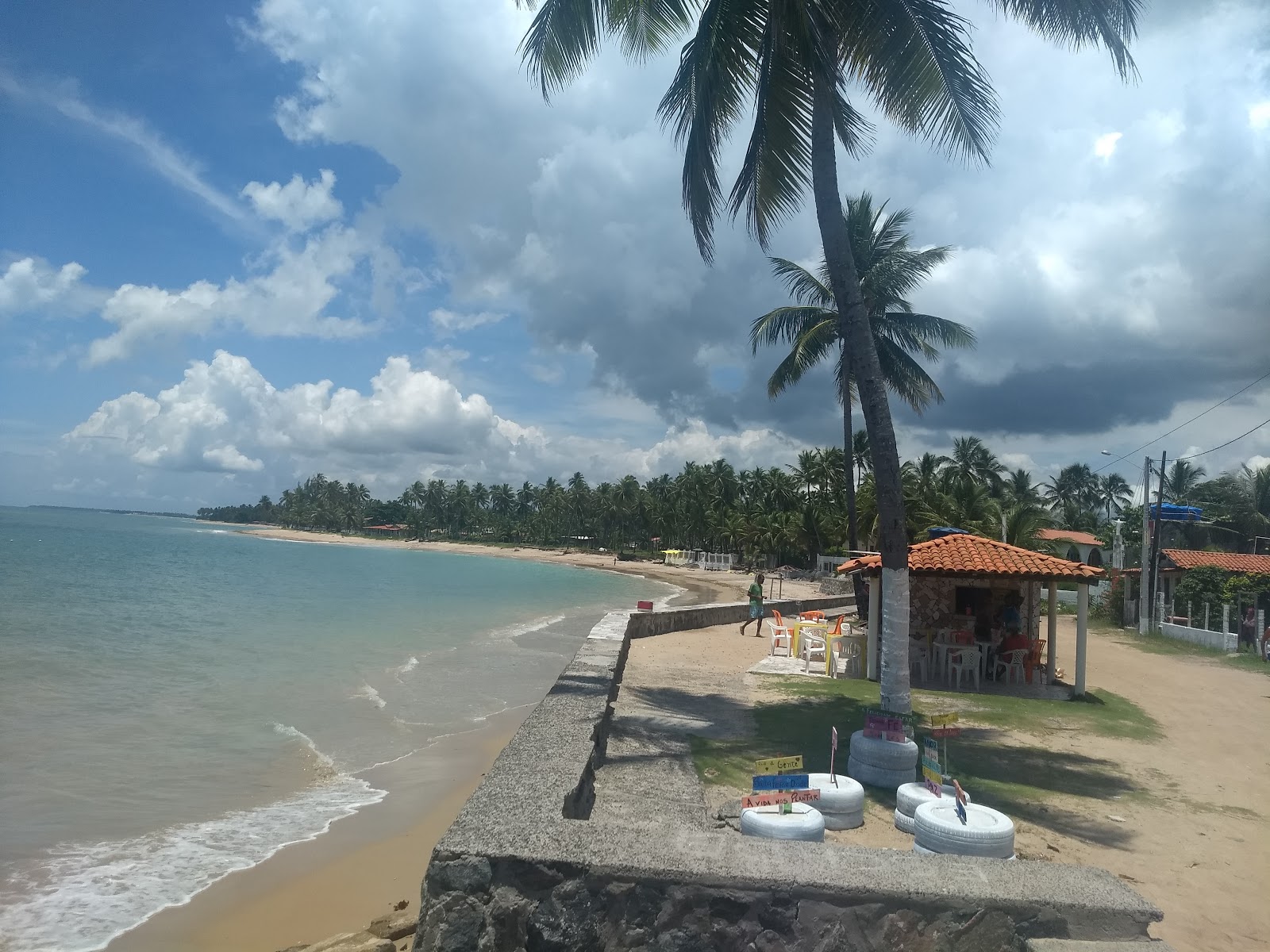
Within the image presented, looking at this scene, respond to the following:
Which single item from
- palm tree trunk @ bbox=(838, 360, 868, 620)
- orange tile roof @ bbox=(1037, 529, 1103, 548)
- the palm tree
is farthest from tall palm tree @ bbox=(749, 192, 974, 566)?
the palm tree

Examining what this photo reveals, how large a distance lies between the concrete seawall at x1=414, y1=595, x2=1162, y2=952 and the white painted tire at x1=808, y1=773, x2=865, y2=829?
8.14ft

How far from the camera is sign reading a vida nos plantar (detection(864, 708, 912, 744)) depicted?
263 inches

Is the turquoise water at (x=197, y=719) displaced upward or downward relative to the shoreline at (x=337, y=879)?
downward

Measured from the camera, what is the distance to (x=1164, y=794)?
711 centimetres

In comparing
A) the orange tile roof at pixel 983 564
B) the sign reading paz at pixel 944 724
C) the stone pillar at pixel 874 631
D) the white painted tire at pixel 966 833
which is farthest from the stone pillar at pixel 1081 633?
the white painted tire at pixel 966 833

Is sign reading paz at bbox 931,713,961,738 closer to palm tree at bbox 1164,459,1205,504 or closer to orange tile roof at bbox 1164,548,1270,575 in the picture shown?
orange tile roof at bbox 1164,548,1270,575

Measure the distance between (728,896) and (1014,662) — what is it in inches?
463

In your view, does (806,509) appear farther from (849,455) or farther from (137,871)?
(137,871)

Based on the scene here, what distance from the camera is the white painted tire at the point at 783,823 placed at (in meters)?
4.56

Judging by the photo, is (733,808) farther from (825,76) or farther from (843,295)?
(825,76)

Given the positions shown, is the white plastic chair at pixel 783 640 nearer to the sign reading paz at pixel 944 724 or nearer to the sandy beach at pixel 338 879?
the sandy beach at pixel 338 879

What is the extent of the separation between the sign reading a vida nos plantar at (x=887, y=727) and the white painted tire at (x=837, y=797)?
109cm

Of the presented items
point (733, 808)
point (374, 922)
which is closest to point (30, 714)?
point (374, 922)

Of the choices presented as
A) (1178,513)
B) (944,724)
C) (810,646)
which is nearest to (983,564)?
(810,646)
